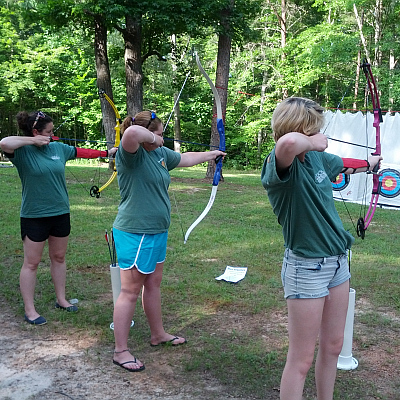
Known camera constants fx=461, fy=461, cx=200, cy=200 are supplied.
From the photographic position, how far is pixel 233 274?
13.8 feet

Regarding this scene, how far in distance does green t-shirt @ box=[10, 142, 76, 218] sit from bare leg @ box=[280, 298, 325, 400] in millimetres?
1905

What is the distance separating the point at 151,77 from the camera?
2123cm

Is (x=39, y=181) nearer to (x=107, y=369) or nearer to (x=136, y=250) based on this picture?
(x=136, y=250)

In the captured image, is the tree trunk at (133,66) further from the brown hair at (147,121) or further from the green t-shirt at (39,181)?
the brown hair at (147,121)

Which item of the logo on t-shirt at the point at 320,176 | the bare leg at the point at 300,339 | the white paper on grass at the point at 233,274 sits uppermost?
the logo on t-shirt at the point at 320,176

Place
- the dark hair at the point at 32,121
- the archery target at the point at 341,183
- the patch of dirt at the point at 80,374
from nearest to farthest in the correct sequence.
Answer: the patch of dirt at the point at 80,374 → the dark hair at the point at 32,121 → the archery target at the point at 341,183

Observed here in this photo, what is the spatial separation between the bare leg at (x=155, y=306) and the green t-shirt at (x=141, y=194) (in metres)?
0.34

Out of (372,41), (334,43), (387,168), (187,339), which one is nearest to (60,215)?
(187,339)

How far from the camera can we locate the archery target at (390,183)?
919 centimetres

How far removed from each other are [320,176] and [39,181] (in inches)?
78.1

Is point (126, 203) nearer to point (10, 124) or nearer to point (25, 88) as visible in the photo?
point (25, 88)

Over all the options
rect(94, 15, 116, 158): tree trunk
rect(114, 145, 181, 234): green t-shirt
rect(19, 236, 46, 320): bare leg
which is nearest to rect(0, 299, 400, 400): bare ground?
rect(19, 236, 46, 320): bare leg

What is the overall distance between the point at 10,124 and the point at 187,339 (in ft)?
75.3

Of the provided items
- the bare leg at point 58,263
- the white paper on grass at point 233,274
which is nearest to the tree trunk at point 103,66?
the white paper on grass at point 233,274
